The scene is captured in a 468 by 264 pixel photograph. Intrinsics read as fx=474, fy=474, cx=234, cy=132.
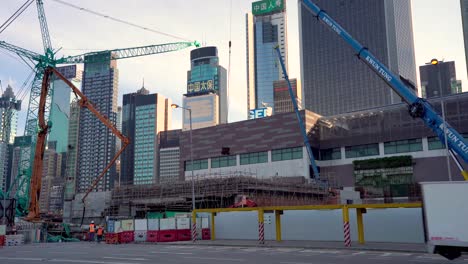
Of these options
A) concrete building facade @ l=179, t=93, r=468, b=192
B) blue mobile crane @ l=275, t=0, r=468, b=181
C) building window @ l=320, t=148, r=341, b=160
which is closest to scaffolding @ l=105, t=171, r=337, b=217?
concrete building facade @ l=179, t=93, r=468, b=192

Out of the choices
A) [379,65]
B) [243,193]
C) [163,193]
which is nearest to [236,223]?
[243,193]

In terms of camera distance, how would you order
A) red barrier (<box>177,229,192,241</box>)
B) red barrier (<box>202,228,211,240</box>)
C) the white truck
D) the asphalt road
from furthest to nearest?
red barrier (<box>202,228,211,240</box>) → red barrier (<box>177,229,192,241</box>) → the asphalt road → the white truck

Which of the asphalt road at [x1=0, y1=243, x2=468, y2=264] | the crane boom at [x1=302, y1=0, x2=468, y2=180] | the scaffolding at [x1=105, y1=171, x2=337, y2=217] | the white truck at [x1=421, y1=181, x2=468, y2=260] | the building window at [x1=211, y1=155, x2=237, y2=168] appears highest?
the building window at [x1=211, y1=155, x2=237, y2=168]

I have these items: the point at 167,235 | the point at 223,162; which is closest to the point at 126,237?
the point at 167,235

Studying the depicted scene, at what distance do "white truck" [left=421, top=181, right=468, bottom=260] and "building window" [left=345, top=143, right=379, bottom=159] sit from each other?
74.4 meters

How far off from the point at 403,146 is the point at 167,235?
2276 inches

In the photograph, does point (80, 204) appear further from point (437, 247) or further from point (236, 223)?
point (437, 247)

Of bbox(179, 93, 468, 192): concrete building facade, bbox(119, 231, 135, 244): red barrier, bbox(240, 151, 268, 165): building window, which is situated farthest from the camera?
bbox(240, 151, 268, 165): building window

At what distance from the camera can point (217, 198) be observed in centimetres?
6675

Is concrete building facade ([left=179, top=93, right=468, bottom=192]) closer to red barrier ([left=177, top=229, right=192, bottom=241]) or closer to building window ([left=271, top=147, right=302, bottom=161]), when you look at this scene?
building window ([left=271, top=147, right=302, bottom=161])

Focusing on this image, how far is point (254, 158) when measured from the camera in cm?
9744

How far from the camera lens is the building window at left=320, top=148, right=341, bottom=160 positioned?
96000 millimetres

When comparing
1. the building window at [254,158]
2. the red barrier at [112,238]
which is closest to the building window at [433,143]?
the building window at [254,158]

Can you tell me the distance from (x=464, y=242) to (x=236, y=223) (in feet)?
101
